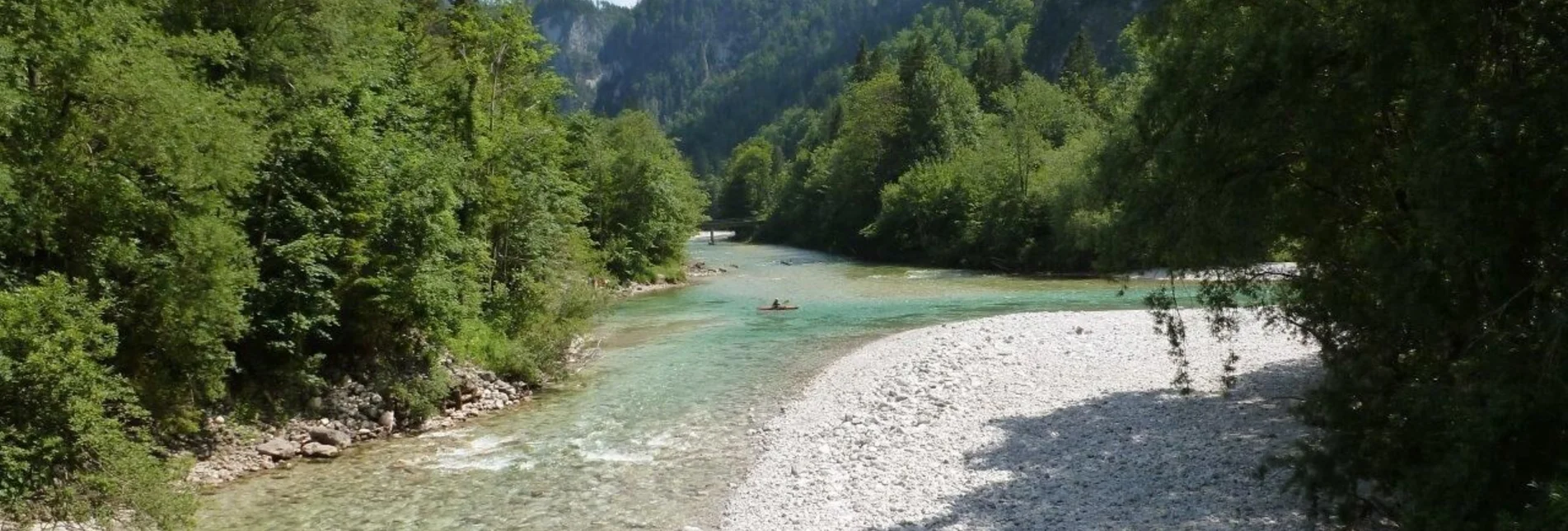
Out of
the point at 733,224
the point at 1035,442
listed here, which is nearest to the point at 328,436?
the point at 1035,442

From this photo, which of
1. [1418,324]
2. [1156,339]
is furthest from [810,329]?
[1418,324]

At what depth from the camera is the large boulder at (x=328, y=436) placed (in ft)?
53.8

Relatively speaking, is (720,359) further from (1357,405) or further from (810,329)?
(1357,405)

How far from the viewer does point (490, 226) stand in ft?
79.5

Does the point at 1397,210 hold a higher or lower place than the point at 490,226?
lower

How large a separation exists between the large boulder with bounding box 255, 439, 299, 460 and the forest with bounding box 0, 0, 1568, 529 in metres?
0.87

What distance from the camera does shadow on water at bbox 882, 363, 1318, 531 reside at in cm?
1074

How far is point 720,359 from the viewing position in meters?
24.2

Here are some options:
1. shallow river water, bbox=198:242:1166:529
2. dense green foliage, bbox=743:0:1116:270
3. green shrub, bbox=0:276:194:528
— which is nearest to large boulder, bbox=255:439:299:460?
shallow river water, bbox=198:242:1166:529

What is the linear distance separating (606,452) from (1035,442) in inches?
274

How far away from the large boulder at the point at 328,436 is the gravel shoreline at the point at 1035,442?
24.0ft

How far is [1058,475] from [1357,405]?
441 cm

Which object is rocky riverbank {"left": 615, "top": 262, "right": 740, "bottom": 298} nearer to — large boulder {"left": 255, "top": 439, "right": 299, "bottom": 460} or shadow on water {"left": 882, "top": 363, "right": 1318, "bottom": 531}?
large boulder {"left": 255, "top": 439, "right": 299, "bottom": 460}

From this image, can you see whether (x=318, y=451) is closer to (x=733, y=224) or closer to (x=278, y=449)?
(x=278, y=449)
